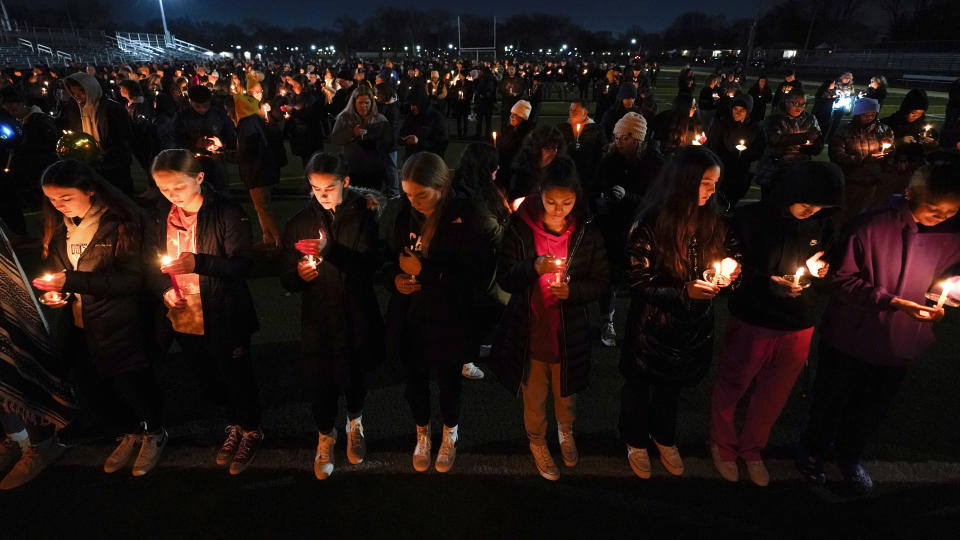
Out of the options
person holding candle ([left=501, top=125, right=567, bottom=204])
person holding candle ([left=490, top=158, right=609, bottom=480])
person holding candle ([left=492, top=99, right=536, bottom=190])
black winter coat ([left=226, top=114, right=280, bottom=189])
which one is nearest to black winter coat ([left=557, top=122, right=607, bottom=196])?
person holding candle ([left=492, top=99, right=536, bottom=190])

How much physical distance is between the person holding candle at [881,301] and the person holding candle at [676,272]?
2.32 feet

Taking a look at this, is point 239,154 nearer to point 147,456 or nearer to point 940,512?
point 147,456

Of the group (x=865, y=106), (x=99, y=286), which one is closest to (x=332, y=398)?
(x=99, y=286)

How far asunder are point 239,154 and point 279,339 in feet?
8.81

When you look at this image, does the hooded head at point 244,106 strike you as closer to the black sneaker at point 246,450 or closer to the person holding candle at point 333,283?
the person holding candle at point 333,283

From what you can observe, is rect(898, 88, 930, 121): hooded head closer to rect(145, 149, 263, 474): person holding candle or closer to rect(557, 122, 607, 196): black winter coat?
rect(557, 122, 607, 196): black winter coat

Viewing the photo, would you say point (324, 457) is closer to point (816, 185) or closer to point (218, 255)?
point (218, 255)

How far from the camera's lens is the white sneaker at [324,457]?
3.35m

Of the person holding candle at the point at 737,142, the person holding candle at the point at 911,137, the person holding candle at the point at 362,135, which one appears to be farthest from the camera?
the person holding candle at the point at 737,142

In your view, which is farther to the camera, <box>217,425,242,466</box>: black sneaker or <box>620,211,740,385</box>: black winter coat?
<box>217,425,242,466</box>: black sneaker

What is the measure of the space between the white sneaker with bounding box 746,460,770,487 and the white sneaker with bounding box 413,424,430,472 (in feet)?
6.90

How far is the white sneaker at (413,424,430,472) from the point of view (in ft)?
11.1

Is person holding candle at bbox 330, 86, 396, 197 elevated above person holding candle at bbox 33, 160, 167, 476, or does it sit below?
above

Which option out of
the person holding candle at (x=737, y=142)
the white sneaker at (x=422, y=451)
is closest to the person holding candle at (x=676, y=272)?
the white sneaker at (x=422, y=451)
